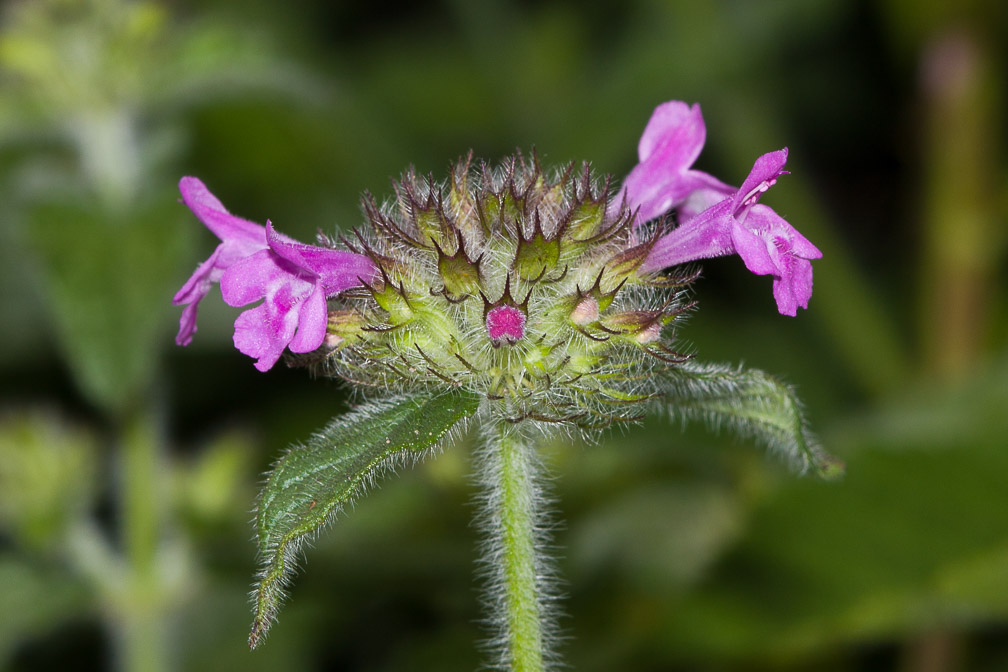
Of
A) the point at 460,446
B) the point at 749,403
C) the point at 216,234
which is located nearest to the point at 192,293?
the point at 216,234

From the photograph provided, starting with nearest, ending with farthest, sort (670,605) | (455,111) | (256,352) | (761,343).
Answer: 1. (256,352)
2. (670,605)
3. (761,343)
4. (455,111)

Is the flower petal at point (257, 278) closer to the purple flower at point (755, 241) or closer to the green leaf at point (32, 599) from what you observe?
the purple flower at point (755, 241)

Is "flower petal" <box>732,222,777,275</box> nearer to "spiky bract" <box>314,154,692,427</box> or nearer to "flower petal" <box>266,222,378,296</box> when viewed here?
"spiky bract" <box>314,154,692,427</box>

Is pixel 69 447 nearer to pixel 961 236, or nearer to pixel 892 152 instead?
pixel 961 236

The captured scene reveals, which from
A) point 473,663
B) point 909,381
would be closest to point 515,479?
point 473,663

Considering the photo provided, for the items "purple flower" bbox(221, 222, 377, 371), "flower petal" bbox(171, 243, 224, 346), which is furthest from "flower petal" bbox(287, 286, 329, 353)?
"flower petal" bbox(171, 243, 224, 346)

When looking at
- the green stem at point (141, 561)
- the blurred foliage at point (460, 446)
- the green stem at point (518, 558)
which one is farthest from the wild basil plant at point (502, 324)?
the green stem at point (141, 561)
